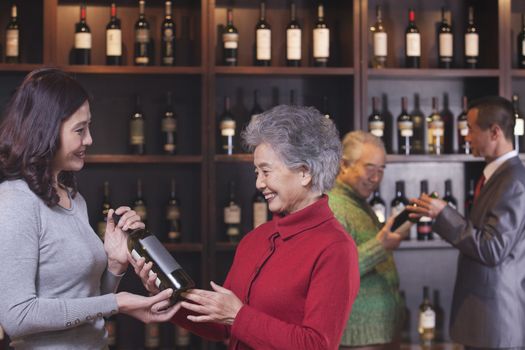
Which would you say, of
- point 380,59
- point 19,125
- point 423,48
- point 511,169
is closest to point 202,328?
point 19,125

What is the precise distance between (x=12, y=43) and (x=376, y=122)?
180 centimetres

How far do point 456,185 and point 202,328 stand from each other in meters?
2.54

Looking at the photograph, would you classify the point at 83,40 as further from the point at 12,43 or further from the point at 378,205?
the point at 378,205

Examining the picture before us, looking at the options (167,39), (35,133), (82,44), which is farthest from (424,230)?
(35,133)

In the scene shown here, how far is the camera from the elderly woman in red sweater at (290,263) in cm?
167

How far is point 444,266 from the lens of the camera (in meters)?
4.14

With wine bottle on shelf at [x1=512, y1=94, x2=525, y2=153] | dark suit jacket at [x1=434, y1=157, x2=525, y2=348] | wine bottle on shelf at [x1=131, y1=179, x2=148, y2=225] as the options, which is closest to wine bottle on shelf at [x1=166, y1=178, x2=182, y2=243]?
wine bottle on shelf at [x1=131, y1=179, x2=148, y2=225]

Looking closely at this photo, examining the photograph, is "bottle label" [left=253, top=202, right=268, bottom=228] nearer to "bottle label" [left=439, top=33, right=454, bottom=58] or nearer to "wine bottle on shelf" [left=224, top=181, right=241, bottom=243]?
"wine bottle on shelf" [left=224, top=181, right=241, bottom=243]

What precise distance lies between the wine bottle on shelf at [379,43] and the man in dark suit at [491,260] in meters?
1.11

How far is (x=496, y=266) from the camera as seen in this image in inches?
114

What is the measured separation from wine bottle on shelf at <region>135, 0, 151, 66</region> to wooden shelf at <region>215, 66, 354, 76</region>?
0.37 meters

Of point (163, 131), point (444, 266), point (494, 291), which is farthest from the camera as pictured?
point (444, 266)

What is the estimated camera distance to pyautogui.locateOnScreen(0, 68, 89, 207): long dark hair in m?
1.75

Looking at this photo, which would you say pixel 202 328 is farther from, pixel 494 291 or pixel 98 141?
pixel 98 141
